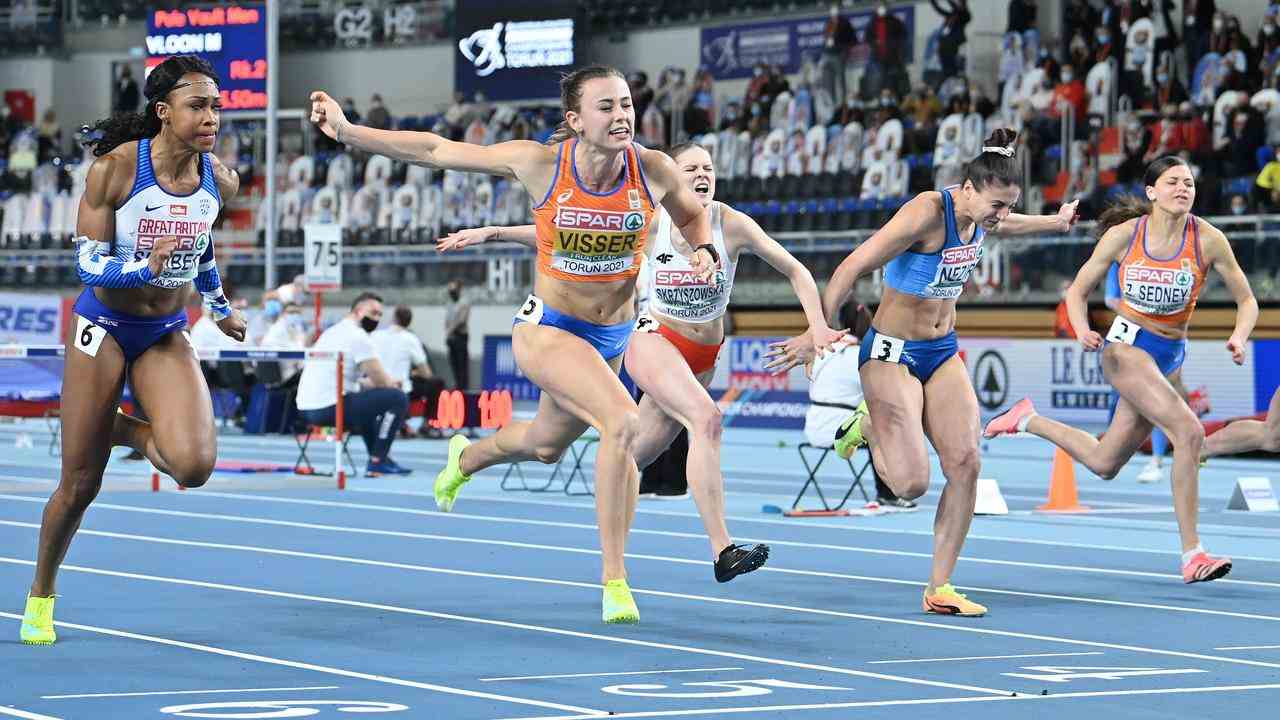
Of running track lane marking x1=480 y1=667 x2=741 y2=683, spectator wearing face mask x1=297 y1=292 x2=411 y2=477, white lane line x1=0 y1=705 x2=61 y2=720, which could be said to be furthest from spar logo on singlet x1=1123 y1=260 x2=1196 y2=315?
spectator wearing face mask x1=297 y1=292 x2=411 y2=477

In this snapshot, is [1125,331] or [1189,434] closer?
[1189,434]

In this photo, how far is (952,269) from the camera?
932 centimetres

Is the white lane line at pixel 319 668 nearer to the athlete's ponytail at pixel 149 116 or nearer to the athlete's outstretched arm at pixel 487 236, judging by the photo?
the athlete's ponytail at pixel 149 116

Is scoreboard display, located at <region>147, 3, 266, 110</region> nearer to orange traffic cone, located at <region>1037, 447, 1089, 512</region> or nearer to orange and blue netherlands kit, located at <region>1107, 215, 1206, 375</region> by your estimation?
orange traffic cone, located at <region>1037, 447, 1089, 512</region>

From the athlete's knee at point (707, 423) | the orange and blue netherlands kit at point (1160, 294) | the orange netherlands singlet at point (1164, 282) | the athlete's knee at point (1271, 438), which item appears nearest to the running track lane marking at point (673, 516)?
the athlete's knee at point (1271, 438)

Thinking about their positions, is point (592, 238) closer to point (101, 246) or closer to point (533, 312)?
point (533, 312)

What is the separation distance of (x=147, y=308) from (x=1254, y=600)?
17.7 feet

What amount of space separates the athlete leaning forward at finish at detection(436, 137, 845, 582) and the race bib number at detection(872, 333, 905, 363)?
35cm

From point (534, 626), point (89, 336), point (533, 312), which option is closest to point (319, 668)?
point (534, 626)

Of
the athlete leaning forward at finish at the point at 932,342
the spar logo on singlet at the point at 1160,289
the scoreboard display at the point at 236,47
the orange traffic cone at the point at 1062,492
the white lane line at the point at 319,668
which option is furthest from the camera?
the scoreboard display at the point at 236,47

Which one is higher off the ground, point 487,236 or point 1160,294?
point 487,236

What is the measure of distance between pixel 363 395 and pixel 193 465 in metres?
11.3

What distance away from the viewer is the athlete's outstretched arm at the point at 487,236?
372 inches

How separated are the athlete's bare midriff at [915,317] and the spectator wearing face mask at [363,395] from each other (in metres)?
9.94
